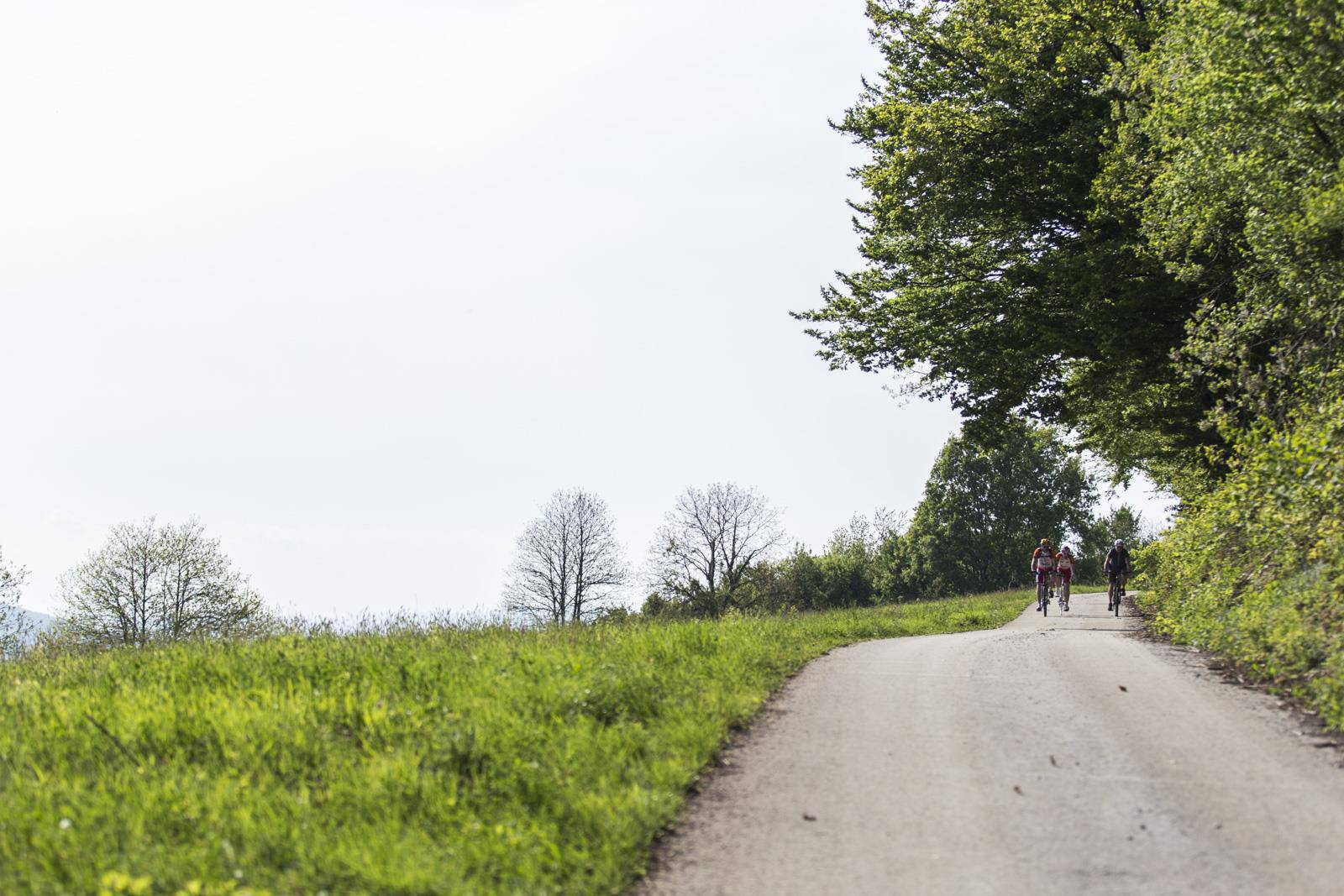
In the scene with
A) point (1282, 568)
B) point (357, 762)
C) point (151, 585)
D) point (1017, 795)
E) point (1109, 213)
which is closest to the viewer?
point (1017, 795)

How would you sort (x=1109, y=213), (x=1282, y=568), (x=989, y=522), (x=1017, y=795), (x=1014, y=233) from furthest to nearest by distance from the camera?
(x=989, y=522) → (x=1014, y=233) → (x=1109, y=213) → (x=1282, y=568) → (x=1017, y=795)

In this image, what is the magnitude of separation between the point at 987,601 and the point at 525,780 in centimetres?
2415

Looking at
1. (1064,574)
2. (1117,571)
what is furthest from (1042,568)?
(1117,571)

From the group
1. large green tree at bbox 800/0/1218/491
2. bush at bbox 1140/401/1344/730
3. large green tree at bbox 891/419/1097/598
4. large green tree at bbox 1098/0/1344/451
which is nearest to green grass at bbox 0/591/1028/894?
bush at bbox 1140/401/1344/730

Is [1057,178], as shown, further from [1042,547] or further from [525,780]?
[525,780]

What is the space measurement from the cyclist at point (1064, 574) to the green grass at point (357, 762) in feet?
55.7

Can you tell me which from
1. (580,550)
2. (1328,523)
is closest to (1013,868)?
(1328,523)

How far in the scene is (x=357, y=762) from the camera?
6.61 m

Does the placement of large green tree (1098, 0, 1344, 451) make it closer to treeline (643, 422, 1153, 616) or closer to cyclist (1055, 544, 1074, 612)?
cyclist (1055, 544, 1074, 612)

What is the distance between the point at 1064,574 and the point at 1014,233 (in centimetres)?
915

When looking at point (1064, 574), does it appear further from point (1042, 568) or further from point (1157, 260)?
point (1157, 260)

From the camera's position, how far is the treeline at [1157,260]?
38.2 feet

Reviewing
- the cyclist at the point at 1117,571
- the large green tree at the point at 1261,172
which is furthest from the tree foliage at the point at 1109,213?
the cyclist at the point at 1117,571

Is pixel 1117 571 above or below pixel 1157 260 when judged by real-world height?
below
